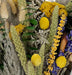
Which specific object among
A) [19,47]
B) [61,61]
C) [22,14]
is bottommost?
[61,61]

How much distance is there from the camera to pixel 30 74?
39 centimetres

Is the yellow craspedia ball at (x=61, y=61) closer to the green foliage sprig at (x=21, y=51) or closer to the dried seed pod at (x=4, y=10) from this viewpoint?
the green foliage sprig at (x=21, y=51)

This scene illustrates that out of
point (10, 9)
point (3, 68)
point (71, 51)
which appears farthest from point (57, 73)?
point (10, 9)

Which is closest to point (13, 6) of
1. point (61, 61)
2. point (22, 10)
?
point (22, 10)

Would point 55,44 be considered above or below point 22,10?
below

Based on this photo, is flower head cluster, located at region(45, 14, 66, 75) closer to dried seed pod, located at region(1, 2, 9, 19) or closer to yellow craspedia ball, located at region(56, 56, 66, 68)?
yellow craspedia ball, located at region(56, 56, 66, 68)

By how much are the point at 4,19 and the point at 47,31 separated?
0.19 meters

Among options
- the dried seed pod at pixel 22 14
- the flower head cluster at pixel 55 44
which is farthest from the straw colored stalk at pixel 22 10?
the flower head cluster at pixel 55 44

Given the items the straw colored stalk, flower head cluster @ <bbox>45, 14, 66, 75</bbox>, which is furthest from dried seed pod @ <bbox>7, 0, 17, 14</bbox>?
flower head cluster @ <bbox>45, 14, 66, 75</bbox>

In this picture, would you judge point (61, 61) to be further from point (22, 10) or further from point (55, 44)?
point (22, 10)

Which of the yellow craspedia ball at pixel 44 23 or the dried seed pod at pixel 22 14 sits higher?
the dried seed pod at pixel 22 14

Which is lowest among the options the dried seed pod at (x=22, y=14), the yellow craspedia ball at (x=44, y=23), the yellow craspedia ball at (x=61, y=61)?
the yellow craspedia ball at (x=61, y=61)

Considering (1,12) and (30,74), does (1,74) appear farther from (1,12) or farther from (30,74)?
(1,12)

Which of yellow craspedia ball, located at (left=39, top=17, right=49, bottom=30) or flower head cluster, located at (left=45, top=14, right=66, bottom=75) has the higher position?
yellow craspedia ball, located at (left=39, top=17, right=49, bottom=30)
